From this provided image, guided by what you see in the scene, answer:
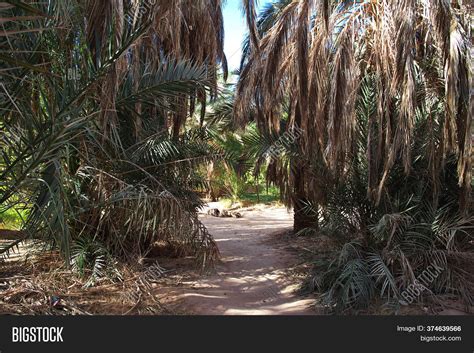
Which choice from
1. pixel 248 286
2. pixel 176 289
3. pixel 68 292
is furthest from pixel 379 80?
pixel 68 292

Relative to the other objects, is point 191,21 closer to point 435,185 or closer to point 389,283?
point 435,185

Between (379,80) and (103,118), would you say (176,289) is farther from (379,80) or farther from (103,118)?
(379,80)

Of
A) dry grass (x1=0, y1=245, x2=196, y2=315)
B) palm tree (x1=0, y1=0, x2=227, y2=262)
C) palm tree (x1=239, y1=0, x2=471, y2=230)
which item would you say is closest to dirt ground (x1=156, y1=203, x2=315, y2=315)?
dry grass (x1=0, y1=245, x2=196, y2=315)

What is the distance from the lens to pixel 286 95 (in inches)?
346

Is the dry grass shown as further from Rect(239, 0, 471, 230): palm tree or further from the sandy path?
Rect(239, 0, 471, 230): palm tree

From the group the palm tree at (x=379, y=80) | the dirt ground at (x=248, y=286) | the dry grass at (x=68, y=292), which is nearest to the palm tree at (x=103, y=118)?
the dry grass at (x=68, y=292)

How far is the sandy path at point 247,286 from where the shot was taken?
503 cm

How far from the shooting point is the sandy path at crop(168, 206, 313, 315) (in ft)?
16.5

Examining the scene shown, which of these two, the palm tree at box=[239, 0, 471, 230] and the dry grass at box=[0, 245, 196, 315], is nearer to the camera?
the dry grass at box=[0, 245, 196, 315]

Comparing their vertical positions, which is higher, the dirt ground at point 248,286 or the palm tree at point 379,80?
the palm tree at point 379,80

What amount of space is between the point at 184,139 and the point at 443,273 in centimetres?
444

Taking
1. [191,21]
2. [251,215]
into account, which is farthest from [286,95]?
[251,215]

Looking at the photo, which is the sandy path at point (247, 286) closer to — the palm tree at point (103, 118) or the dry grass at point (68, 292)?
the dry grass at point (68, 292)

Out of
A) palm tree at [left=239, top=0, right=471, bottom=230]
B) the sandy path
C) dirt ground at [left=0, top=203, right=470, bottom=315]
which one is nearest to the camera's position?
dirt ground at [left=0, top=203, right=470, bottom=315]
